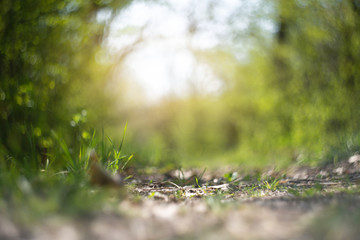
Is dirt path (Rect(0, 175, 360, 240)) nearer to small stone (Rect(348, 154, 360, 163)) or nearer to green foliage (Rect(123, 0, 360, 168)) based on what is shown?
small stone (Rect(348, 154, 360, 163))

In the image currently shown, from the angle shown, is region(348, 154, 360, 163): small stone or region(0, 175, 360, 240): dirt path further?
region(348, 154, 360, 163): small stone

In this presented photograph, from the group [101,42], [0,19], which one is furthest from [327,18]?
[0,19]

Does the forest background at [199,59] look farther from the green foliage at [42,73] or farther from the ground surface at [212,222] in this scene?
the ground surface at [212,222]

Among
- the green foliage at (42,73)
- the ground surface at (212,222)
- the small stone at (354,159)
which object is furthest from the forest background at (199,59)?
the ground surface at (212,222)

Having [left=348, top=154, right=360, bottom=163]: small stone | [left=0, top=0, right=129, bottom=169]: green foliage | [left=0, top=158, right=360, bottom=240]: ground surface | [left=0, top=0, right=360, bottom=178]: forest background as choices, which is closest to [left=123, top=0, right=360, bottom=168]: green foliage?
[left=0, top=0, right=360, bottom=178]: forest background

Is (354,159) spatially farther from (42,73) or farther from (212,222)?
(42,73)

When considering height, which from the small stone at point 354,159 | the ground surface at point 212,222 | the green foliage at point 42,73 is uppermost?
the green foliage at point 42,73

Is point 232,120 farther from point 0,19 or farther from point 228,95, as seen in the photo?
point 0,19

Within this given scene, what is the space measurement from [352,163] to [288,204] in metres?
1.42

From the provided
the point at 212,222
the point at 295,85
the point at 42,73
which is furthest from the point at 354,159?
the point at 295,85

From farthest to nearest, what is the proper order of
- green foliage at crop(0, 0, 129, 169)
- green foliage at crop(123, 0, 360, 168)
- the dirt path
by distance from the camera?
green foliage at crop(123, 0, 360, 168)
green foliage at crop(0, 0, 129, 169)
the dirt path

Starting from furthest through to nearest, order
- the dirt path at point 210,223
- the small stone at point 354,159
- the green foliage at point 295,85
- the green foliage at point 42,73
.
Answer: the green foliage at point 295,85 < the small stone at point 354,159 < the green foliage at point 42,73 < the dirt path at point 210,223

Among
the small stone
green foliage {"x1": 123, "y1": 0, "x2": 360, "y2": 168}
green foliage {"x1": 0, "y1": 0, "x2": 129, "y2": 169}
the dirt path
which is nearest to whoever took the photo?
the dirt path

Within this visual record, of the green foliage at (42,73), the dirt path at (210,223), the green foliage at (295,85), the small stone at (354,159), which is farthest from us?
the green foliage at (295,85)
